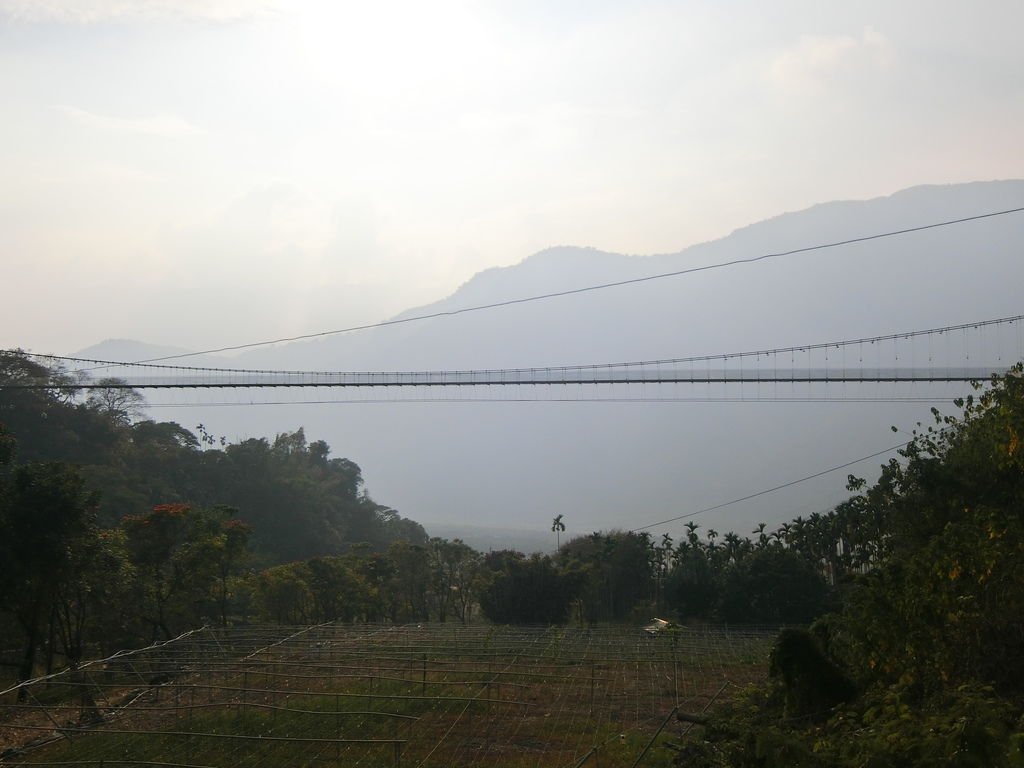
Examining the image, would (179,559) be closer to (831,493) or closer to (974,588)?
(974,588)

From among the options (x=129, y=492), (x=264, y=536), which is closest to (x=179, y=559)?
(x=129, y=492)

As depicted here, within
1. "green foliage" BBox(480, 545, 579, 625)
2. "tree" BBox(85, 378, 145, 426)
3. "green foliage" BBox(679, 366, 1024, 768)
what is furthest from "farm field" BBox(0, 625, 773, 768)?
"tree" BBox(85, 378, 145, 426)

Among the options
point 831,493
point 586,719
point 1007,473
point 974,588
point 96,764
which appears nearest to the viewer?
point 974,588

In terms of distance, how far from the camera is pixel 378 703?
66.0 feet

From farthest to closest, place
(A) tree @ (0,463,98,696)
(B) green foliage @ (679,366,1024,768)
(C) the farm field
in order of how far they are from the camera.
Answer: (A) tree @ (0,463,98,696), (C) the farm field, (B) green foliage @ (679,366,1024,768)

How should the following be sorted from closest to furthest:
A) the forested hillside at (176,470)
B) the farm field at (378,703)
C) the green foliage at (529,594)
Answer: the farm field at (378,703) < the green foliage at (529,594) < the forested hillside at (176,470)

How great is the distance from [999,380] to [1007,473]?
3.41m

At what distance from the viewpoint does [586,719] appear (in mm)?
18594

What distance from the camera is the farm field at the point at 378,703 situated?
51.8 feet

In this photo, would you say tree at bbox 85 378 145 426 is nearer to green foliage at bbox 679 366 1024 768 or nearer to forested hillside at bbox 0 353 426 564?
forested hillside at bbox 0 353 426 564

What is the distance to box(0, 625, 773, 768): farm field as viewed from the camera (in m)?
15.8

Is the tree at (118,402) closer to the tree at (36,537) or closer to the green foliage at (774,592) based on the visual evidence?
the tree at (36,537)

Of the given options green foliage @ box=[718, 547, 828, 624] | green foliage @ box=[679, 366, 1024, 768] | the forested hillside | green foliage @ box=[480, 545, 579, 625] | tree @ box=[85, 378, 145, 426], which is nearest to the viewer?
green foliage @ box=[679, 366, 1024, 768]

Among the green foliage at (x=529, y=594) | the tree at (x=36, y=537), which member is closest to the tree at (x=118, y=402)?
the green foliage at (x=529, y=594)
